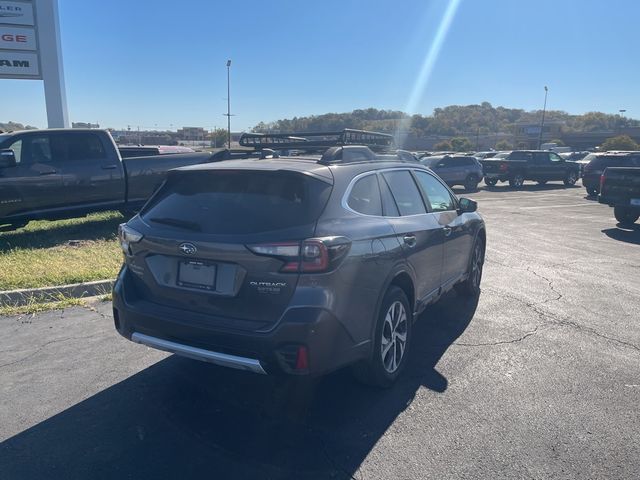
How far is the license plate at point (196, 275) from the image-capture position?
141 inches

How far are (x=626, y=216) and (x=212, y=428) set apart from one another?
512 inches

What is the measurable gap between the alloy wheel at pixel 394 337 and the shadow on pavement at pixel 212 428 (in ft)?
0.66

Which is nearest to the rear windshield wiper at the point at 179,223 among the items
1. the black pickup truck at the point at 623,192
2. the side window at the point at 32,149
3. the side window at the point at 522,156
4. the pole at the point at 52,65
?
the side window at the point at 32,149

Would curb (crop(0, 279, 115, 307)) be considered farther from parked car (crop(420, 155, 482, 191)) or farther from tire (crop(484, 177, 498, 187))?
tire (crop(484, 177, 498, 187))

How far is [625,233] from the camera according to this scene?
12391mm

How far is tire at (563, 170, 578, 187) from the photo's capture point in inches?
1126

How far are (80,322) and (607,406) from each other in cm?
497

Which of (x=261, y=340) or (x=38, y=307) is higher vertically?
(x=261, y=340)

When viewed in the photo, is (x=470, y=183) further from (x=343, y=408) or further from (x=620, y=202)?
(x=343, y=408)

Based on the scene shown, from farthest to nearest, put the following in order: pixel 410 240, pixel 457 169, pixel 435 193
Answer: pixel 457 169
pixel 435 193
pixel 410 240

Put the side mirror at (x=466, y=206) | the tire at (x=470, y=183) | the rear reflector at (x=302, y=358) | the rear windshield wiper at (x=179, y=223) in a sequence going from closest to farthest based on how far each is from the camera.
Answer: the rear reflector at (x=302, y=358)
the rear windshield wiper at (x=179, y=223)
the side mirror at (x=466, y=206)
the tire at (x=470, y=183)

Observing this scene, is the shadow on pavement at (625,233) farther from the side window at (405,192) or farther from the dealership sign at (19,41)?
the dealership sign at (19,41)

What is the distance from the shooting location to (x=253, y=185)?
375 centimetres

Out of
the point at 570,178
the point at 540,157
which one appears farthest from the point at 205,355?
the point at 570,178
